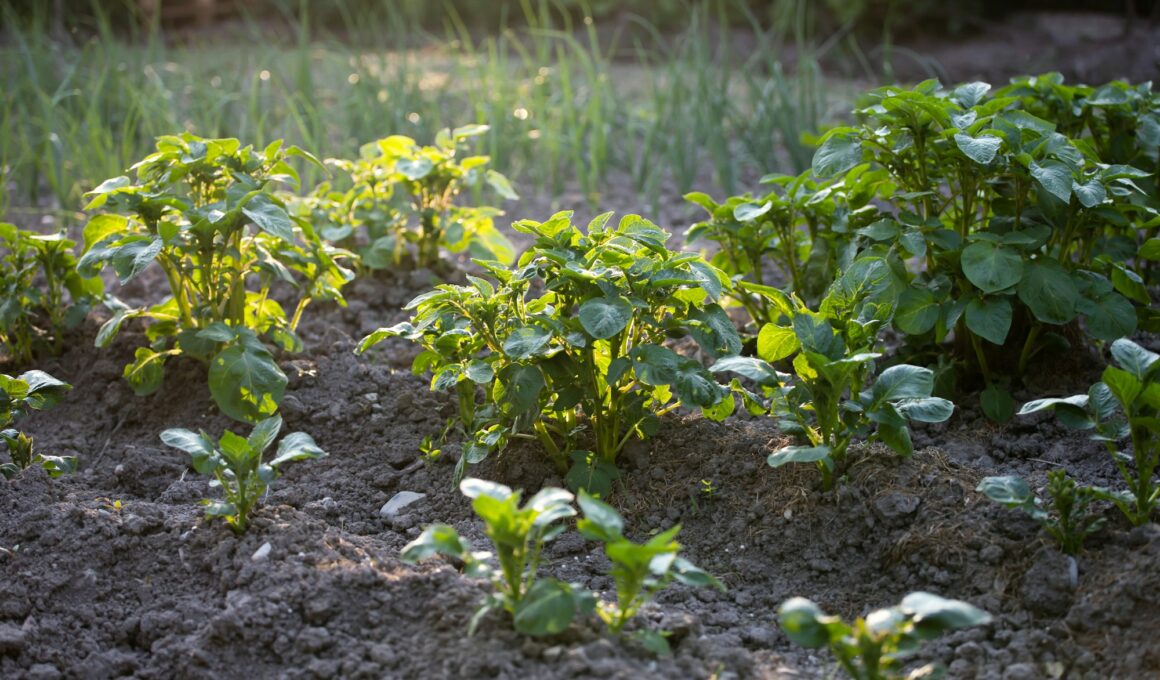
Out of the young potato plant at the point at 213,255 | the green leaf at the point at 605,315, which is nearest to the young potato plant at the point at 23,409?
the young potato plant at the point at 213,255

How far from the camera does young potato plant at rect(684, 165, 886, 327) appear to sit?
2.40m

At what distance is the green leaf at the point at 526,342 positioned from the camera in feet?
6.10

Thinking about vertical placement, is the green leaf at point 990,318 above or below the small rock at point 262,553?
above

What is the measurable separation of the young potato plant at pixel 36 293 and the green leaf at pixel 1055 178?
214cm

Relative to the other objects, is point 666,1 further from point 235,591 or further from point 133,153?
point 235,591

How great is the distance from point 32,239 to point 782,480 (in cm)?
180

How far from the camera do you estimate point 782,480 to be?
206cm

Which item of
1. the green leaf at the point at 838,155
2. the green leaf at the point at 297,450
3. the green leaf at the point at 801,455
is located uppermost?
the green leaf at the point at 838,155

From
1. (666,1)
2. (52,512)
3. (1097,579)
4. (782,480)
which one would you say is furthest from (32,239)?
(666,1)

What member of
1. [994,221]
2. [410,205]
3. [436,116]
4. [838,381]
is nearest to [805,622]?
[838,381]

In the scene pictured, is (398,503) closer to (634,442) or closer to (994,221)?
(634,442)

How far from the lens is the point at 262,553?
6.07 feet

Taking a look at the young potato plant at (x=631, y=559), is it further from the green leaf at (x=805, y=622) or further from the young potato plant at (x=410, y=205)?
the young potato plant at (x=410, y=205)

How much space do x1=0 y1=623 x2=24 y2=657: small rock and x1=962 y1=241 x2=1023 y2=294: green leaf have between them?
5.86 ft
